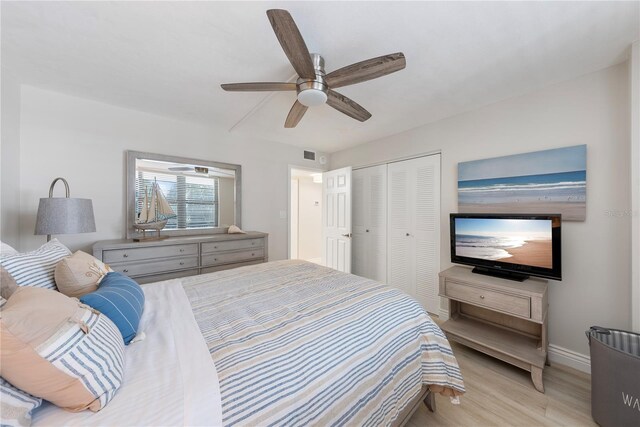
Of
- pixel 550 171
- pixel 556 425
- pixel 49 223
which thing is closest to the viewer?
pixel 556 425

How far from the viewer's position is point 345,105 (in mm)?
1873

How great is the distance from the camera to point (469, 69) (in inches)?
73.2

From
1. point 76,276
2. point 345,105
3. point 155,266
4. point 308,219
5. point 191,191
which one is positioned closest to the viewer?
point 76,276

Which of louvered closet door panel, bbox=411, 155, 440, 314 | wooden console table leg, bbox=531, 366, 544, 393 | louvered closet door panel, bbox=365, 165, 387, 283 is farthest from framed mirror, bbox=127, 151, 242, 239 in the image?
wooden console table leg, bbox=531, 366, 544, 393

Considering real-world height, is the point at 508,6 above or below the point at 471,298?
above

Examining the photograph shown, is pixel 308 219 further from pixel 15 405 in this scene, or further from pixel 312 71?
pixel 15 405

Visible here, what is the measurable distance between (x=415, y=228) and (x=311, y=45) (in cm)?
237

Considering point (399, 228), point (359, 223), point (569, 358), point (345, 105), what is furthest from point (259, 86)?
point (569, 358)

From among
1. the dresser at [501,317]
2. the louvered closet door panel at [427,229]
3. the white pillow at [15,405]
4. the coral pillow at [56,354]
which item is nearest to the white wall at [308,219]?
the louvered closet door panel at [427,229]

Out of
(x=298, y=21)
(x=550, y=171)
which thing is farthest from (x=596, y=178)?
(x=298, y=21)

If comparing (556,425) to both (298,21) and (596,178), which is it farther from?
(298,21)

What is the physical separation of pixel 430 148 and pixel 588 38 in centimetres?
148

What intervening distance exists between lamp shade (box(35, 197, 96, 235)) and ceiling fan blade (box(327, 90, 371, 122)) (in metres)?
2.13

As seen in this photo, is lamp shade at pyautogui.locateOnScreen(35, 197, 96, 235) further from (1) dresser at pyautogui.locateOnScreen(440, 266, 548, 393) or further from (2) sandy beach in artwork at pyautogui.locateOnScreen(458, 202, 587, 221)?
(2) sandy beach in artwork at pyautogui.locateOnScreen(458, 202, 587, 221)
